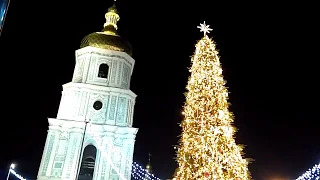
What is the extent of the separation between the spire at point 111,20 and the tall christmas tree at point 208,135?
19.9 m

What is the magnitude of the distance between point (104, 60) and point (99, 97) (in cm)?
324

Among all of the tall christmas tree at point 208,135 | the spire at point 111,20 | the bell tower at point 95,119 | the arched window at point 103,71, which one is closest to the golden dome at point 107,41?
the bell tower at point 95,119

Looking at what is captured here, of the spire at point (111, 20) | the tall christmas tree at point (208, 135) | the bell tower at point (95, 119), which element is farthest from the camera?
the spire at point (111, 20)

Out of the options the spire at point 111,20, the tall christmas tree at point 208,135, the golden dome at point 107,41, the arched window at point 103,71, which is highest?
the spire at point 111,20

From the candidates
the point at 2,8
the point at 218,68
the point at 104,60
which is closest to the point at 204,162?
the point at 218,68

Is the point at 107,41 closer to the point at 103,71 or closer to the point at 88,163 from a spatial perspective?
the point at 103,71

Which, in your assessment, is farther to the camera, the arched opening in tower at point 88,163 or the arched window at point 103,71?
the arched window at point 103,71

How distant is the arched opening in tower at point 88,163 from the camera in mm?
24000

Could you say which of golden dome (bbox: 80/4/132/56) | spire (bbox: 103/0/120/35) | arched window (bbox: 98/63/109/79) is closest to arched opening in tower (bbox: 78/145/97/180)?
arched window (bbox: 98/63/109/79)

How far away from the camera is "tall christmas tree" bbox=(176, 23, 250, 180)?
402 inches

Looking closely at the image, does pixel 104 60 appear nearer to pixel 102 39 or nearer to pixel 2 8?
pixel 102 39

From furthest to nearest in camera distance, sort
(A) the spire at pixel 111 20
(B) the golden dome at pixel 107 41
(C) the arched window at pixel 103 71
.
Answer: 1. (A) the spire at pixel 111 20
2. (B) the golden dome at pixel 107 41
3. (C) the arched window at pixel 103 71

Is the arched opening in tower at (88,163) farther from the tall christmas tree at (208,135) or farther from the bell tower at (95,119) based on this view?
the tall christmas tree at (208,135)

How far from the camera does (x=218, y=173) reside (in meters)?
10.1
